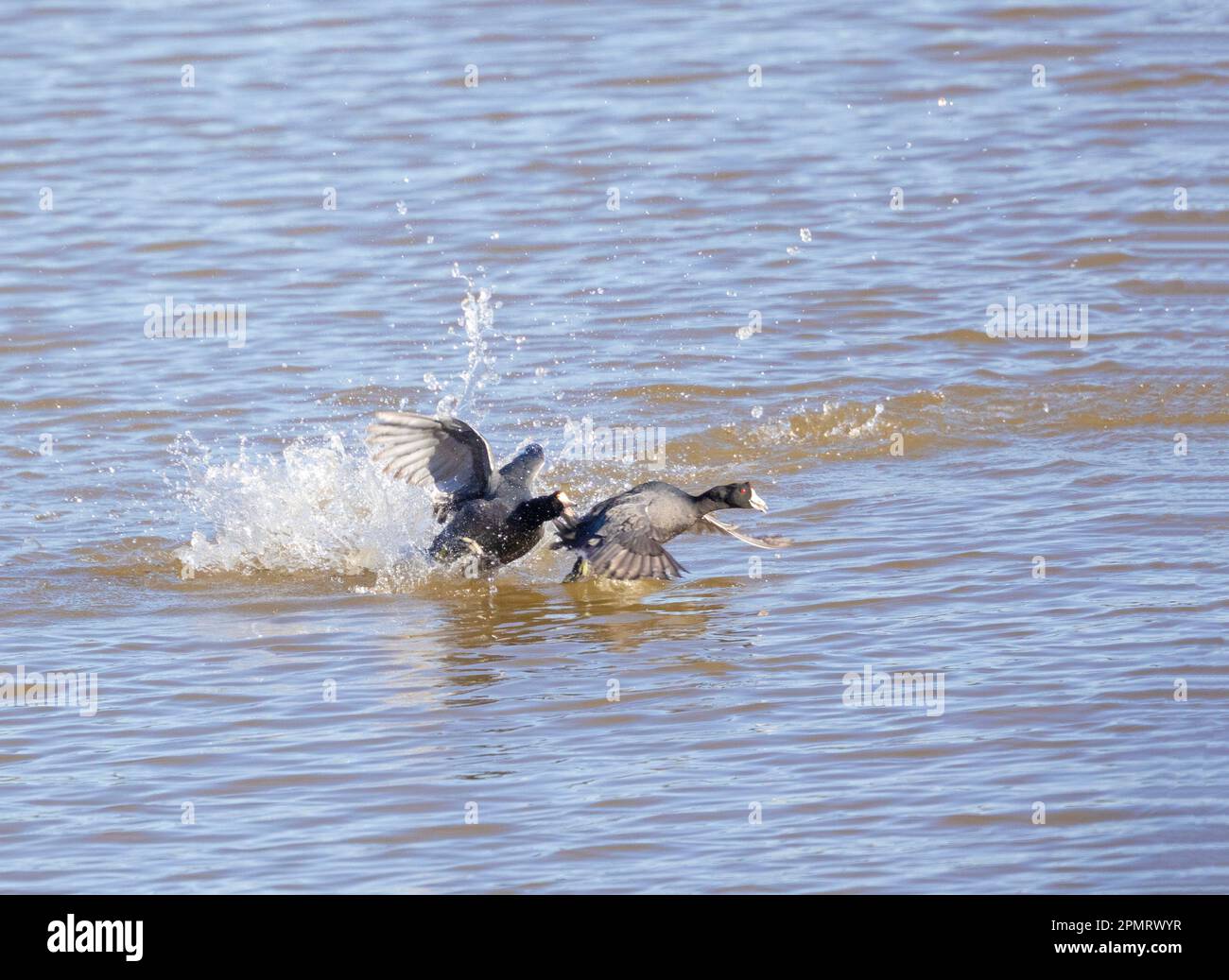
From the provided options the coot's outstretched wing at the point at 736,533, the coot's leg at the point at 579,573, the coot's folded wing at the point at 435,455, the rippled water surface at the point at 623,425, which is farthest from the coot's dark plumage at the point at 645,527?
the coot's folded wing at the point at 435,455

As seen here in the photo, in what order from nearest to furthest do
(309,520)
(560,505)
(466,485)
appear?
(560,505)
(466,485)
(309,520)

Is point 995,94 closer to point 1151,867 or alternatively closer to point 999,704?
point 999,704

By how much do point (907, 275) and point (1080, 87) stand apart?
400 cm

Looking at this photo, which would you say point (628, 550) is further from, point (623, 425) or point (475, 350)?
point (475, 350)

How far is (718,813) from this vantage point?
17.3ft

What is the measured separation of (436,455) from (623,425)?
2.00m

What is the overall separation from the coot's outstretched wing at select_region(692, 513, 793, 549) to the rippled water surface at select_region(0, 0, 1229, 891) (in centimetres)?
18

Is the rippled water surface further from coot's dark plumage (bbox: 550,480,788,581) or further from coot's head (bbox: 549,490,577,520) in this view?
coot's head (bbox: 549,490,577,520)

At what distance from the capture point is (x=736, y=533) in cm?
761

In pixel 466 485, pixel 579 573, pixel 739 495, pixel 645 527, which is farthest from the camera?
pixel 466 485

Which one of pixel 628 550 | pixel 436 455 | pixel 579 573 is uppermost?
pixel 436 455

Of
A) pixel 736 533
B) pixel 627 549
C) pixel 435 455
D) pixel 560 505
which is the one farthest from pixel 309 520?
pixel 736 533

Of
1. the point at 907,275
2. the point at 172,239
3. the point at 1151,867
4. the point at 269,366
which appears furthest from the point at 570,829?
the point at 172,239

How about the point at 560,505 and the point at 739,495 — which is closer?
the point at 739,495
